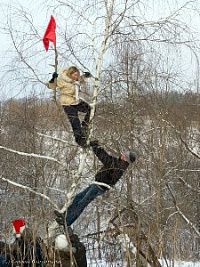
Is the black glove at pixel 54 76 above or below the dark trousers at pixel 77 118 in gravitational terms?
above

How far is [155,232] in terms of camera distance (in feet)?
10.5

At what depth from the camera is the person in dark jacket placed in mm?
5441

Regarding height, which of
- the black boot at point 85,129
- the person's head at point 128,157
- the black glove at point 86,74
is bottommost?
the person's head at point 128,157

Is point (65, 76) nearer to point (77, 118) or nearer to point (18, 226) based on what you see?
point (77, 118)

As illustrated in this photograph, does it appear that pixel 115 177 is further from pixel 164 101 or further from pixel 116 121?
pixel 164 101

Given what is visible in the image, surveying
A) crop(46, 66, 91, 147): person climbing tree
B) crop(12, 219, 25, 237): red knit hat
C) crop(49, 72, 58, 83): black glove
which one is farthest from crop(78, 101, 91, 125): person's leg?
crop(12, 219, 25, 237): red knit hat

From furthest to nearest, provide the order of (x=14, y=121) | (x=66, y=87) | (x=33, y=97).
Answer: (x=14, y=121), (x=33, y=97), (x=66, y=87)

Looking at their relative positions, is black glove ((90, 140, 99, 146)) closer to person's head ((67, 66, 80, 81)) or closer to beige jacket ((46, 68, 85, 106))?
beige jacket ((46, 68, 85, 106))

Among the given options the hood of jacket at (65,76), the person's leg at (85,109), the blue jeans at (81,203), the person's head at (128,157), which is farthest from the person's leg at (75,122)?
the blue jeans at (81,203)

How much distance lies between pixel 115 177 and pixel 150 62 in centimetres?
148

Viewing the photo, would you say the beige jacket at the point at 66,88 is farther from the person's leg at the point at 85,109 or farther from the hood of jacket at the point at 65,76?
the person's leg at the point at 85,109

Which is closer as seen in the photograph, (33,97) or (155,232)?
(155,232)

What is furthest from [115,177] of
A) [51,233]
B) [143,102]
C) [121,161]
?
[143,102]

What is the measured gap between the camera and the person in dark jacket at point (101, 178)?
5441 mm
